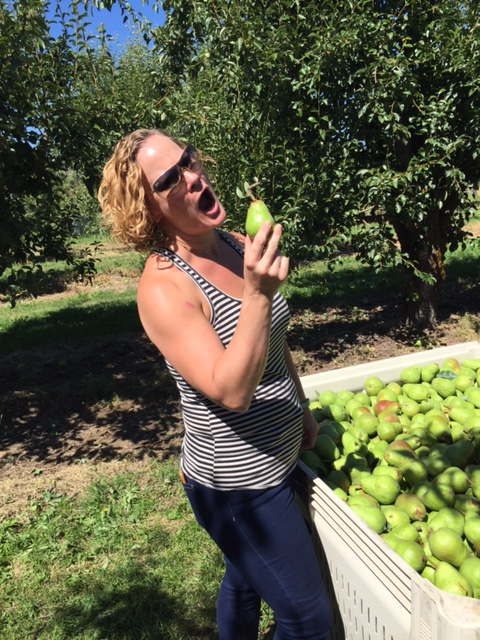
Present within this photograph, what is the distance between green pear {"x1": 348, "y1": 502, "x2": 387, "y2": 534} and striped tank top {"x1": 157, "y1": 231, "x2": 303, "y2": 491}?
0.36 meters

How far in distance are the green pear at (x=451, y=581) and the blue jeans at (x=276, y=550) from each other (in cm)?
37

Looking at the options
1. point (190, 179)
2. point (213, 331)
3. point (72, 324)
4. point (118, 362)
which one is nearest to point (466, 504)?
point (213, 331)

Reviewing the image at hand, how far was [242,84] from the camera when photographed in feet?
14.9

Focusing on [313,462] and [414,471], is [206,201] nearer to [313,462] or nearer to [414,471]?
[313,462]

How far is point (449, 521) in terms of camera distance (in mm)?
1780

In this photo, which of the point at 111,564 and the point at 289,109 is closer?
the point at 111,564

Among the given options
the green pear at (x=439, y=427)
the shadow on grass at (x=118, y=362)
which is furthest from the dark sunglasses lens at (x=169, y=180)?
the shadow on grass at (x=118, y=362)

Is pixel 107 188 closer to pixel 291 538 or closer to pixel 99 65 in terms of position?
pixel 291 538

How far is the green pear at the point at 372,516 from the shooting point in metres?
1.78

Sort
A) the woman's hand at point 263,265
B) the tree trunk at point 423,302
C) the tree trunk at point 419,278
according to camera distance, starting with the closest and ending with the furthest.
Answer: the woman's hand at point 263,265
the tree trunk at point 419,278
the tree trunk at point 423,302

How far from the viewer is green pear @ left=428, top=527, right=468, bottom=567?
1.66 meters

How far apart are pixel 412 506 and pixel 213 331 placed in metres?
1.16

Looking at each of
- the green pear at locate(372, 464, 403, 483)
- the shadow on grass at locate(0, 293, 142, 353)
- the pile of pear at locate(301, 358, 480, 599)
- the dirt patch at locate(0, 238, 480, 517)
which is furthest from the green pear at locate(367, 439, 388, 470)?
the shadow on grass at locate(0, 293, 142, 353)

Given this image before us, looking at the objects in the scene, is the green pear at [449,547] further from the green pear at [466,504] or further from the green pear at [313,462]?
the green pear at [313,462]
